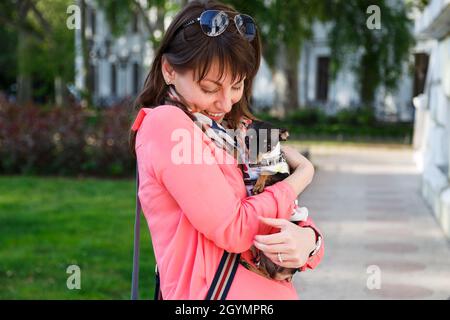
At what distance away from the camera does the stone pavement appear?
462 cm

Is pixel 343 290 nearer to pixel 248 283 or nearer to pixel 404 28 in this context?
pixel 248 283

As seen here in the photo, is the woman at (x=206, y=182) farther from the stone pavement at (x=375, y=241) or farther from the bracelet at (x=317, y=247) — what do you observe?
the stone pavement at (x=375, y=241)

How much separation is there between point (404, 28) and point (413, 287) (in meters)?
12.5

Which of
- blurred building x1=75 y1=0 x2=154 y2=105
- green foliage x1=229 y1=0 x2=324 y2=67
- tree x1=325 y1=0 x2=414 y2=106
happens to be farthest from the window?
green foliage x1=229 y1=0 x2=324 y2=67

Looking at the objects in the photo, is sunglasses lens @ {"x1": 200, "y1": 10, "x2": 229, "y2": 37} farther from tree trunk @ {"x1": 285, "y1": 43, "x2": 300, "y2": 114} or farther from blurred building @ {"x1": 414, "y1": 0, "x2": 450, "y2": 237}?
tree trunk @ {"x1": 285, "y1": 43, "x2": 300, "y2": 114}

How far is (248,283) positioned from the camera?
5.49ft

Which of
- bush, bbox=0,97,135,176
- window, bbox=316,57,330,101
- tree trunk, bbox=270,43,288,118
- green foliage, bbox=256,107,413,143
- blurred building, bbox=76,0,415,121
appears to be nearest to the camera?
bush, bbox=0,97,135,176

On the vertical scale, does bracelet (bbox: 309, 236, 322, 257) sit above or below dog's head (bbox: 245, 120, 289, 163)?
below

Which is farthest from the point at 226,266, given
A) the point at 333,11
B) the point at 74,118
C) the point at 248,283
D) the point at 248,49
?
the point at 333,11

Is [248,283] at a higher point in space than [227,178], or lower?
lower

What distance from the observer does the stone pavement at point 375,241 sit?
4.62 metres

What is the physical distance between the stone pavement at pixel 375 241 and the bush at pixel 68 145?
10.8 feet

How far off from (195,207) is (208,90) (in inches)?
Result: 12.2

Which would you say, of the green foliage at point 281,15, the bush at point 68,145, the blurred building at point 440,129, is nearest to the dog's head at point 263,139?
the blurred building at point 440,129
